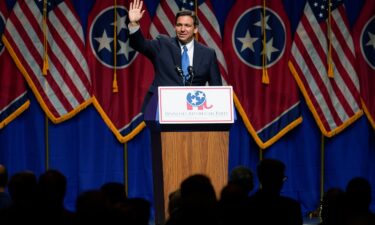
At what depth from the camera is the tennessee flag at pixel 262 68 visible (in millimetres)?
9773

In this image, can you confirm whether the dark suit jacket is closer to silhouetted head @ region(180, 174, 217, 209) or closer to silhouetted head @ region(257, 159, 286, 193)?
silhouetted head @ region(257, 159, 286, 193)

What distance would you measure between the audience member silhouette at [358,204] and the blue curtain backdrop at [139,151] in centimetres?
531

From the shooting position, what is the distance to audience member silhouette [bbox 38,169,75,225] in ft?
13.3

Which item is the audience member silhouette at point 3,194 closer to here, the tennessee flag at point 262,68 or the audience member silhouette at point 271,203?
the audience member silhouette at point 271,203

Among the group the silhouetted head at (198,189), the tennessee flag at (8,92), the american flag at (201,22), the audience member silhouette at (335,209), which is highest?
the american flag at (201,22)

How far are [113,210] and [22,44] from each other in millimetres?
6153

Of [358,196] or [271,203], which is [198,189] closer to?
[271,203]

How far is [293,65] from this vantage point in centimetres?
984

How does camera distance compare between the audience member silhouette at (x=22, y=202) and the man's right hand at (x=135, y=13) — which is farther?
the man's right hand at (x=135, y=13)

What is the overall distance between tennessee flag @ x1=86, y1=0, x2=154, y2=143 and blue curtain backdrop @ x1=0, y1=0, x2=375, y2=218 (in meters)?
0.14

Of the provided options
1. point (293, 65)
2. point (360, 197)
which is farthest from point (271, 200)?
point (293, 65)

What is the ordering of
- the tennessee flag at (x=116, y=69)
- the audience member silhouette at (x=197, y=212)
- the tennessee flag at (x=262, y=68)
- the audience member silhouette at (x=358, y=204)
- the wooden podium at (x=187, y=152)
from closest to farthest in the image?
1. the audience member silhouette at (x=197, y=212)
2. the audience member silhouette at (x=358, y=204)
3. the wooden podium at (x=187, y=152)
4. the tennessee flag at (x=116, y=69)
5. the tennessee flag at (x=262, y=68)

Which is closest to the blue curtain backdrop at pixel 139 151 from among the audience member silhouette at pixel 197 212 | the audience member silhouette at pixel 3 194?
the audience member silhouette at pixel 3 194

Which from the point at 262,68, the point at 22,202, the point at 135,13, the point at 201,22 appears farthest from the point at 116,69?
the point at 22,202
